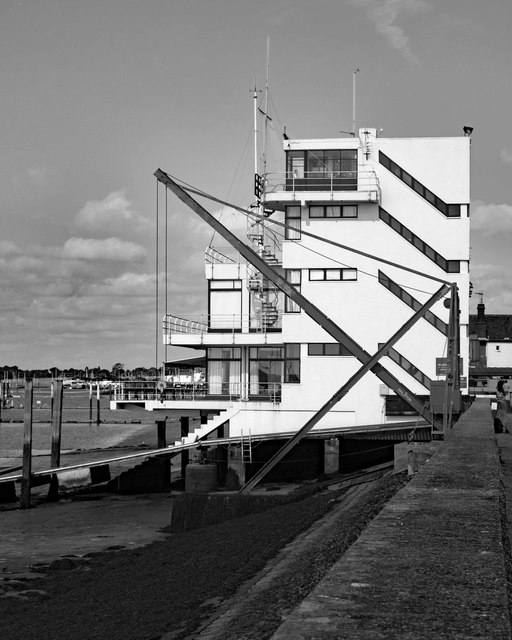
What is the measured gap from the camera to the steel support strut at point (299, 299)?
30719mm

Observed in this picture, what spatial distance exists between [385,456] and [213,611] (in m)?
28.6

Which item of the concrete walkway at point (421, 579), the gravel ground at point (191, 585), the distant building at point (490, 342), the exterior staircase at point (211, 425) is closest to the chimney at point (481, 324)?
the distant building at point (490, 342)

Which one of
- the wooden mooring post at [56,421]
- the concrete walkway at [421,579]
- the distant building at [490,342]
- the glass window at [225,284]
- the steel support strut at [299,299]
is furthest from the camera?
the distant building at [490,342]

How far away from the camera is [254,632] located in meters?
7.28

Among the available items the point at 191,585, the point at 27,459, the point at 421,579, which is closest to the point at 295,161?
the point at 27,459

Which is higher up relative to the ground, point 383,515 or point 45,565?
point 383,515

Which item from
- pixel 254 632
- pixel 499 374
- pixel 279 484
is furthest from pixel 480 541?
pixel 499 374

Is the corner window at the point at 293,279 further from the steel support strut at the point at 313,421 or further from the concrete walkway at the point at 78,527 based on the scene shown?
the concrete walkway at the point at 78,527

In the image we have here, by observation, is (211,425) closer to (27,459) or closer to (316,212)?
(27,459)

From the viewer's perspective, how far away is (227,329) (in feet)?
137

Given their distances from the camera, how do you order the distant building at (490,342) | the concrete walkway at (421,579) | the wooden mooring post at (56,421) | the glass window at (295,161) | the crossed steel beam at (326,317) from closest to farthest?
the concrete walkway at (421,579) < the crossed steel beam at (326,317) < the glass window at (295,161) < the wooden mooring post at (56,421) < the distant building at (490,342)

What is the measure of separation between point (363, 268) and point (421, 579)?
33462 millimetres

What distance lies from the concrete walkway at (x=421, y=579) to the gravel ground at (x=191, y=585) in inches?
47.5

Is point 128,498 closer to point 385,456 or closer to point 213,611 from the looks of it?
point 385,456
